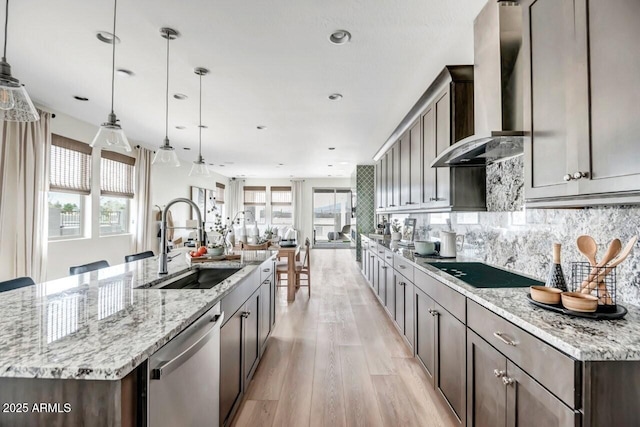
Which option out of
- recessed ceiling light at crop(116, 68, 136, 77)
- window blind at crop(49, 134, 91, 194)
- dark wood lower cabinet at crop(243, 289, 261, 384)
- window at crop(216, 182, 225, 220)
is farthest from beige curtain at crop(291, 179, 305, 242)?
dark wood lower cabinet at crop(243, 289, 261, 384)

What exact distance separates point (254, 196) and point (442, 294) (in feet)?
31.8

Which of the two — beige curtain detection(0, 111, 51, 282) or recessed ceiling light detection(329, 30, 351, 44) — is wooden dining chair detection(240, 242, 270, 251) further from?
recessed ceiling light detection(329, 30, 351, 44)

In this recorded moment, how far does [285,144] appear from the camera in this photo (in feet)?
18.0

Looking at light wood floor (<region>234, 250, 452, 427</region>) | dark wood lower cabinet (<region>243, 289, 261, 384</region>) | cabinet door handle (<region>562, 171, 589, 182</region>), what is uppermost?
cabinet door handle (<region>562, 171, 589, 182</region>)

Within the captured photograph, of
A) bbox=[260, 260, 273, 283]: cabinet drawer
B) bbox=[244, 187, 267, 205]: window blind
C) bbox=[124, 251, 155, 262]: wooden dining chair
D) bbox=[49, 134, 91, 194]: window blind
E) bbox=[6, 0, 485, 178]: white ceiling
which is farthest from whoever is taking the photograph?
bbox=[244, 187, 267, 205]: window blind

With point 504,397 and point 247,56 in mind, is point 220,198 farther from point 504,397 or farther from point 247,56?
point 504,397

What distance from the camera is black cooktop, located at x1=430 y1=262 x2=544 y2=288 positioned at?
5.35 ft

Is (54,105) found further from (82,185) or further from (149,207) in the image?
(149,207)

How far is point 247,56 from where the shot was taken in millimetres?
2402

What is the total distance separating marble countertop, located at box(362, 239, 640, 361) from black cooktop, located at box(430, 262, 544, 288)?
0.62ft

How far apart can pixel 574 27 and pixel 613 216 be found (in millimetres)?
868

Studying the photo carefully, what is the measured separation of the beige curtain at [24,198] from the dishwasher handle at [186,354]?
11.5 ft

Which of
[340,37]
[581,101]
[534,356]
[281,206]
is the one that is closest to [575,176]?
[581,101]

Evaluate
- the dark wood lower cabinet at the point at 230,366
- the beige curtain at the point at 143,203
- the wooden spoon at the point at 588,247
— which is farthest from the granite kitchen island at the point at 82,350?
the beige curtain at the point at 143,203
